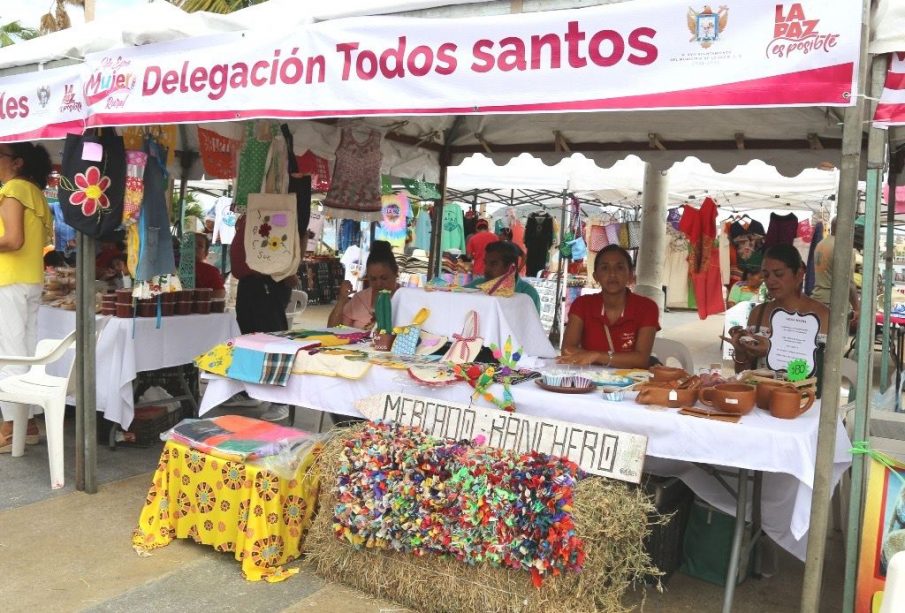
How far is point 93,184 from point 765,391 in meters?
3.42

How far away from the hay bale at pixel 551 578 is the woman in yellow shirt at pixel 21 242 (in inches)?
112

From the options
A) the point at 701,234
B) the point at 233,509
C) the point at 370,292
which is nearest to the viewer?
the point at 233,509

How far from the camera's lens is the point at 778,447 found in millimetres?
2660

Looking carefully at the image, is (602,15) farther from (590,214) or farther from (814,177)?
(590,214)

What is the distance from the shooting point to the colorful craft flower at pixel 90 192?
3.96m

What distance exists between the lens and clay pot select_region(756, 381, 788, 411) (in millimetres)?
2926

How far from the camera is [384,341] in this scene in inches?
161

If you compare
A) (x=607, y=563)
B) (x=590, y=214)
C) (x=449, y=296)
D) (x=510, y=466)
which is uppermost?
(x=590, y=214)

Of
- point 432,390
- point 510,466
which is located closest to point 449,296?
point 432,390

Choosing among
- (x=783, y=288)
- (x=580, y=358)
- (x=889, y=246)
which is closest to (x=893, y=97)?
(x=783, y=288)

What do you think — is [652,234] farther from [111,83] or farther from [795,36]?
[795,36]

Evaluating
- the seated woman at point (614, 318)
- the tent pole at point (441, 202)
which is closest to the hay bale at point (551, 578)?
the seated woman at point (614, 318)

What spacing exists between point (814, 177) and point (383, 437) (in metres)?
7.19

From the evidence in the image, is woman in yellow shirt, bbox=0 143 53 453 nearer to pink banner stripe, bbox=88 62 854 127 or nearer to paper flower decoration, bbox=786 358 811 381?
pink banner stripe, bbox=88 62 854 127
